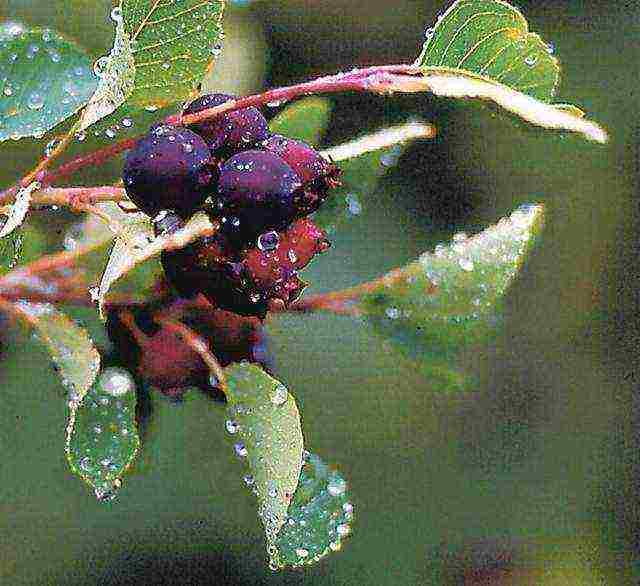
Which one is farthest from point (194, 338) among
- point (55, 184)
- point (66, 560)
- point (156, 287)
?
point (66, 560)

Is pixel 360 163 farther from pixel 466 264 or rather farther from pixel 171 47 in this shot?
pixel 171 47

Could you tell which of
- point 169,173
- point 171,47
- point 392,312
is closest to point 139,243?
point 169,173

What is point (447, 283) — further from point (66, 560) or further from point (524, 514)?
point (524, 514)

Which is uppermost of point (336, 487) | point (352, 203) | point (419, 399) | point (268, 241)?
point (268, 241)

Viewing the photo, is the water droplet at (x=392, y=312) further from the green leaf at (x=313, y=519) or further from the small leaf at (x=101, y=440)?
the small leaf at (x=101, y=440)

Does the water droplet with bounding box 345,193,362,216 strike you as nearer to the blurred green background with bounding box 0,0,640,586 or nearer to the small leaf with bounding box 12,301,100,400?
the small leaf with bounding box 12,301,100,400

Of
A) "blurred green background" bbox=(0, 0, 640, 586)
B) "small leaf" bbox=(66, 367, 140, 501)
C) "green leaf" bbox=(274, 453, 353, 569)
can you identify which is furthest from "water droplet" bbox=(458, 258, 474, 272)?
"blurred green background" bbox=(0, 0, 640, 586)
